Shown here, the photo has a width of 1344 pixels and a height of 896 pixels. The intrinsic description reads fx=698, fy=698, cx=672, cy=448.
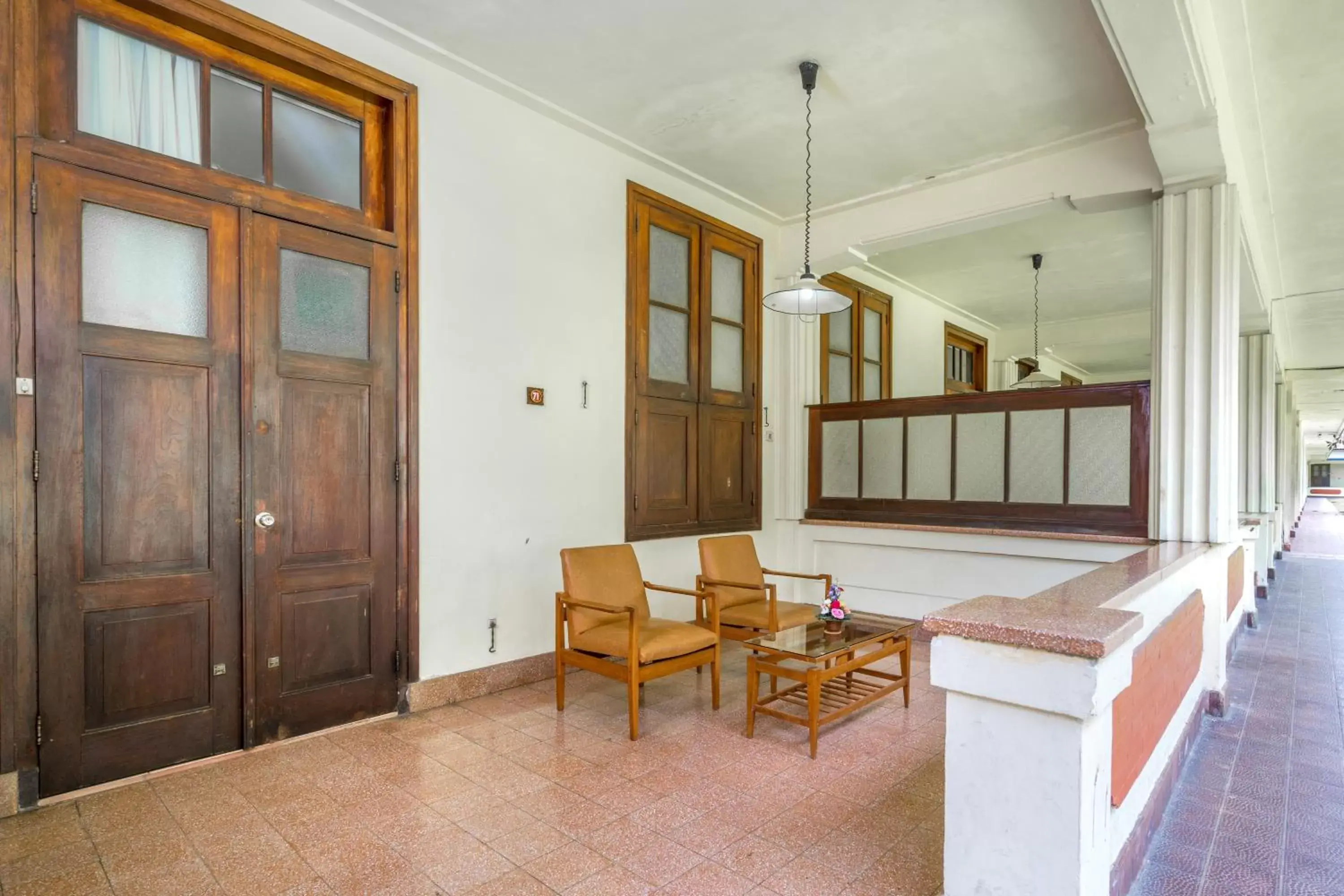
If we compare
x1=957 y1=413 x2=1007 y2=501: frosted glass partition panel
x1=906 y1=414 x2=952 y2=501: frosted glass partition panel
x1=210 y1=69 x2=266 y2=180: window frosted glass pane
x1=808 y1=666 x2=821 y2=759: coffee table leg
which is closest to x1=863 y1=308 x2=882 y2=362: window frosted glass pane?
x1=906 y1=414 x2=952 y2=501: frosted glass partition panel

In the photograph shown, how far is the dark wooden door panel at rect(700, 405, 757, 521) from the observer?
536cm

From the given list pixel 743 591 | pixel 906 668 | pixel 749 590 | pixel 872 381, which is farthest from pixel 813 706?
pixel 872 381

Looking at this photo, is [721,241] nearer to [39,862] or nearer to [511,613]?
[511,613]

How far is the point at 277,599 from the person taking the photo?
3162mm

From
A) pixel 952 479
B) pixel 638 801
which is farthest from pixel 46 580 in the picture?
pixel 952 479

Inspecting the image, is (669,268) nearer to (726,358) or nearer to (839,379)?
(726,358)

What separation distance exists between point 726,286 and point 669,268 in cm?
67

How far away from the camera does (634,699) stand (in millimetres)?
3207

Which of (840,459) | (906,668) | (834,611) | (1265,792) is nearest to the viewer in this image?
(1265,792)

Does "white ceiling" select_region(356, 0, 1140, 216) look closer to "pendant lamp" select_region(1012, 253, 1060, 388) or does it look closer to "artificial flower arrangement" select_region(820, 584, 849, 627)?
"pendant lamp" select_region(1012, 253, 1060, 388)

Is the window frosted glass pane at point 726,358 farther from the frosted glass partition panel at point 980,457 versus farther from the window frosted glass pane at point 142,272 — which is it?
the window frosted glass pane at point 142,272

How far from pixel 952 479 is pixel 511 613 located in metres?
3.29

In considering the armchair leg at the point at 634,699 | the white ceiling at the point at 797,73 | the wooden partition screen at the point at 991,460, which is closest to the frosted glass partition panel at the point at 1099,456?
the wooden partition screen at the point at 991,460

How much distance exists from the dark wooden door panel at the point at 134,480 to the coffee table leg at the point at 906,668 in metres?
3.18
